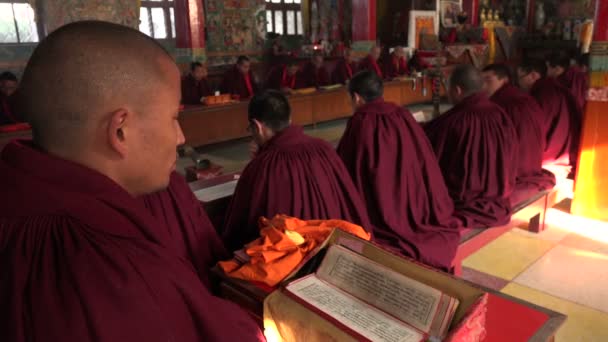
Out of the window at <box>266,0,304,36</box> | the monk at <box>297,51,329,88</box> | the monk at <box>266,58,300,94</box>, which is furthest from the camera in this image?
the window at <box>266,0,304,36</box>

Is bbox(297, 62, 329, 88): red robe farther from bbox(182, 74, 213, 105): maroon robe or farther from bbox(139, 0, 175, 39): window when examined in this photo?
bbox(139, 0, 175, 39): window

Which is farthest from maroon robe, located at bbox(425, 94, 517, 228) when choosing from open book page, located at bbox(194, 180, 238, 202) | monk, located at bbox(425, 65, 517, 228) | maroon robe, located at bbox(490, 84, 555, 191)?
open book page, located at bbox(194, 180, 238, 202)

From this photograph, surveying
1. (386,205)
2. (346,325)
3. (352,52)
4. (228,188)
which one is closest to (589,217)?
(386,205)

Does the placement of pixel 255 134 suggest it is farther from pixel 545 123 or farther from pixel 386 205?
pixel 545 123

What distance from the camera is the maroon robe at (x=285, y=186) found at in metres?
2.38

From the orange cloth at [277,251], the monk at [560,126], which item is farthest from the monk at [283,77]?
the orange cloth at [277,251]

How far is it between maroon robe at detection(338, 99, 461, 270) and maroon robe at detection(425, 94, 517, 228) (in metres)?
0.39

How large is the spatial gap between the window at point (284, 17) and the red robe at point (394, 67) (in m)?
3.25

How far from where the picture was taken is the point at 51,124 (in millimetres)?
932

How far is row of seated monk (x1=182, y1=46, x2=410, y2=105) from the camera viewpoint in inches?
323

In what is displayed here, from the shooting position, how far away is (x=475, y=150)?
3582 millimetres

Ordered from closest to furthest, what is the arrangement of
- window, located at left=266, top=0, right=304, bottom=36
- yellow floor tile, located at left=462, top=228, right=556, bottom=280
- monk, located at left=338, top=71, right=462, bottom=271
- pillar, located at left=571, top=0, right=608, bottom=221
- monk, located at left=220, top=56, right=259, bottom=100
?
1. monk, located at left=338, top=71, right=462, bottom=271
2. yellow floor tile, located at left=462, top=228, right=556, bottom=280
3. pillar, located at left=571, top=0, right=608, bottom=221
4. monk, located at left=220, top=56, right=259, bottom=100
5. window, located at left=266, top=0, right=304, bottom=36

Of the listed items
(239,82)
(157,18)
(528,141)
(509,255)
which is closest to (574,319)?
(509,255)

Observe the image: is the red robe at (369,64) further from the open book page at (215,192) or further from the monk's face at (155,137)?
the monk's face at (155,137)
